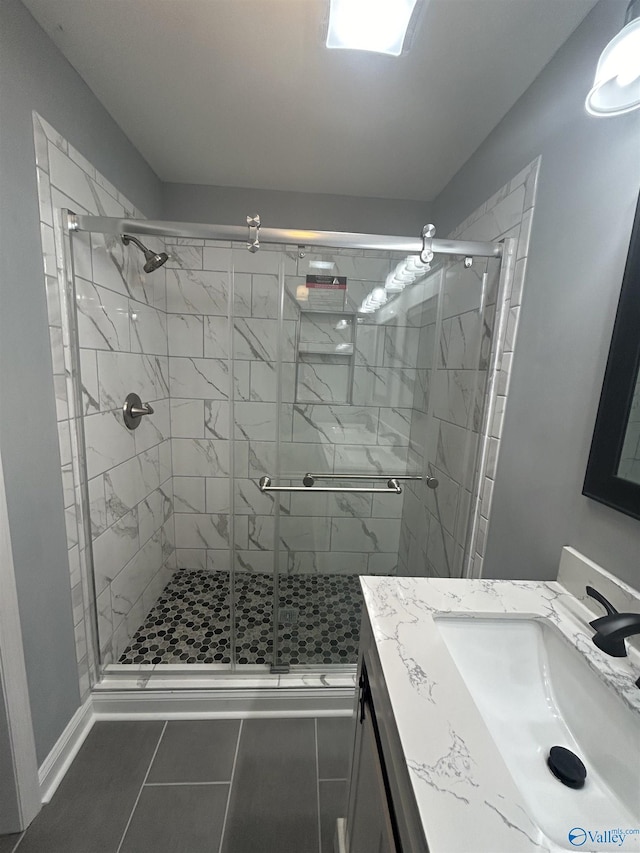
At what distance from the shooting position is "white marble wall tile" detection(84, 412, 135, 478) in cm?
127

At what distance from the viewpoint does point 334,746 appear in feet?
4.10

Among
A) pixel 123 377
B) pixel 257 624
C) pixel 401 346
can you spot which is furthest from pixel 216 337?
pixel 257 624

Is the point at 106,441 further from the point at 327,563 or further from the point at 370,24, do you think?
the point at 370,24

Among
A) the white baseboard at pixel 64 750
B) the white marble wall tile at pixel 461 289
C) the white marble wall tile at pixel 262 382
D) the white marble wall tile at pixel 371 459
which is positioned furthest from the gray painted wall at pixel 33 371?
the white marble wall tile at pixel 461 289

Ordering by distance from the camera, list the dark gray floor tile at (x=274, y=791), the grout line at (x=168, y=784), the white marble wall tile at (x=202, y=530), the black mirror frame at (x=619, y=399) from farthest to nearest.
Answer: the white marble wall tile at (x=202, y=530)
the grout line at (x=168, y=784)
the dark gray floor tile at (x=274, y=791)
the black mirror frame at (x=619, y=399)

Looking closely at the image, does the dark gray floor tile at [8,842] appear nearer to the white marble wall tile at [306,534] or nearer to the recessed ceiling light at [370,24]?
the white marble wall tile at [306,534]

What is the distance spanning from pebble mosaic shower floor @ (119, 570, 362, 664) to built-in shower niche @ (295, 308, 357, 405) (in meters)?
0.97

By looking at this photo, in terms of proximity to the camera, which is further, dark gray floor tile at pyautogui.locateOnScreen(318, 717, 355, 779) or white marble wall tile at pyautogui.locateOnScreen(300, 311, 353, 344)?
white marble wall tile at pyautogui.locateOnScreen(300, 311, 353, 344)

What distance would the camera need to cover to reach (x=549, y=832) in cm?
49

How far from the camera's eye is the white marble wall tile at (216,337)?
6.31 feet

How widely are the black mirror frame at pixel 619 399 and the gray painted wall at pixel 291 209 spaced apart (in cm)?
143

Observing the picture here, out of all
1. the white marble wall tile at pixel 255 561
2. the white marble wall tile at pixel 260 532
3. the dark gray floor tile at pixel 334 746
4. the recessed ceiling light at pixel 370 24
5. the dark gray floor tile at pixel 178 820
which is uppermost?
the recessed ceiling light at pixel 370 24

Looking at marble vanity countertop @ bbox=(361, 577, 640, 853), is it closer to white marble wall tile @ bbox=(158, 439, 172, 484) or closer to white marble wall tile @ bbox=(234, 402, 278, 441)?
white marble wall tile @ bbox=(234, 402, 278, 441)

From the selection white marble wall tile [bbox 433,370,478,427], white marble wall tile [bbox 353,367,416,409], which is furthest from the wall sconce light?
white marble wall tile [bbox 353,367,416,409]
